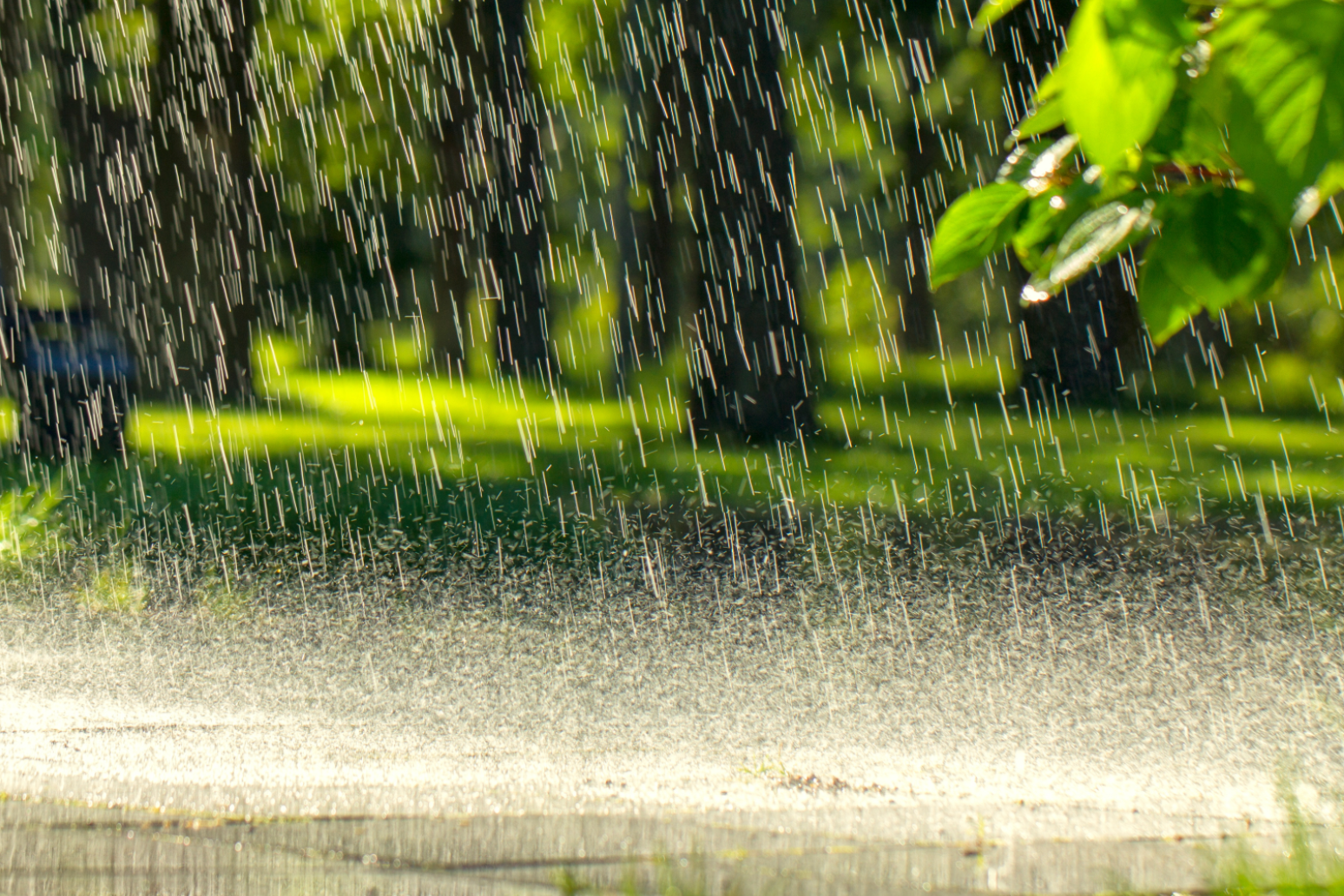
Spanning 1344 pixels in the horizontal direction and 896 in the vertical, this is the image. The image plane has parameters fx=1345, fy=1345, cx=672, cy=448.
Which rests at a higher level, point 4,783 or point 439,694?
point 4,783

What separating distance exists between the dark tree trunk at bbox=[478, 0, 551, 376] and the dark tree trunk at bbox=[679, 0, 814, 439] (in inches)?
120

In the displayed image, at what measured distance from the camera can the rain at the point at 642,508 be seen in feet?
8.02

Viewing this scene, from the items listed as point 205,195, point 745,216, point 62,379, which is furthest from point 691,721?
point 205,195

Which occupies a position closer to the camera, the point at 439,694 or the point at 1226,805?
the point at 1226,805

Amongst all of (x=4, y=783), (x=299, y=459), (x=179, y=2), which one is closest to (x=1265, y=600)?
(x=4, y=783)

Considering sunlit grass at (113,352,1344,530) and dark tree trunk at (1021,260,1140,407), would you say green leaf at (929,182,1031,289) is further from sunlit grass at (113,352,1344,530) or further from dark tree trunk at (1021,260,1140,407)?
dark tree trunk at (1021,260,1140,407)

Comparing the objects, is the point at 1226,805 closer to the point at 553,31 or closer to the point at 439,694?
the point at 439,694

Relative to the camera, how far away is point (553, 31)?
Answer: 19.2m

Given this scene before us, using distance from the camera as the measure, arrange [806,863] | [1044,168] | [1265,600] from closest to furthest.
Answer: [1044,168] < [806,863] < [1265,600]

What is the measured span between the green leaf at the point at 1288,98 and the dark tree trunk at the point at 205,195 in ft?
39.4

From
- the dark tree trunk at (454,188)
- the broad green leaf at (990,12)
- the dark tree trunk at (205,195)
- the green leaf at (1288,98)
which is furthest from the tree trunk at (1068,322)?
the green leaf at (1288,98)

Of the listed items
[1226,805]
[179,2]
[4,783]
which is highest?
[179,2]

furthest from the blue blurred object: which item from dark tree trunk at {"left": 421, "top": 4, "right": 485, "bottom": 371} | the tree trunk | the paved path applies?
the tree trunk

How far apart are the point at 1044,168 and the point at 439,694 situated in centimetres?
329
